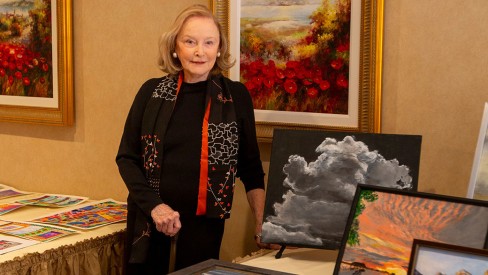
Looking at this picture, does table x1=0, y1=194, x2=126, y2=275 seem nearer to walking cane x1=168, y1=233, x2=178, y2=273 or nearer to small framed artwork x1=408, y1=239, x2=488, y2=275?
walking cane x1=168, y1=233, x2=178, y2=273

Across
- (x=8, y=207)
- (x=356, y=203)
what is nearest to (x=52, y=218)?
(x=8, y=207)

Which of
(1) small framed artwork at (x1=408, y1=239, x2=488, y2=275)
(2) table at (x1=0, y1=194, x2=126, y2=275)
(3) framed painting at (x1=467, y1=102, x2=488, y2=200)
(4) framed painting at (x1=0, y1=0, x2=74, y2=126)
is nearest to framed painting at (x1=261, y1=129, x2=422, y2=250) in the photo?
(3) framed painting at (x1=467, y1=102, x2=488, y2=200)

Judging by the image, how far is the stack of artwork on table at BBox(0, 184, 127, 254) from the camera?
2.59 meters

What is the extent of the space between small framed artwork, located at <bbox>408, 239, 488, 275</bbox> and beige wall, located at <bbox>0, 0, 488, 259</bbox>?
95cm

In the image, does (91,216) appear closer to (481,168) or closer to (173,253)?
(173,253)

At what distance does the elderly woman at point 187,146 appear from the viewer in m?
2.29

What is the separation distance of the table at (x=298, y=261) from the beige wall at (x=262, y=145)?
48 centimetres

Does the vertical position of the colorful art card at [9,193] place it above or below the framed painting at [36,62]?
below

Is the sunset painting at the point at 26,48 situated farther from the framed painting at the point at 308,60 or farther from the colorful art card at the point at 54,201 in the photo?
the framed painting at the point at 308,60

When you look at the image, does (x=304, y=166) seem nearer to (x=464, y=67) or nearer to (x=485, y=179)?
(x=485, y=179)

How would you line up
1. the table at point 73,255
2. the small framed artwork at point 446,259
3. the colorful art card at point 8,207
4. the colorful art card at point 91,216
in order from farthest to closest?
1. the colorful art card at point 8,207
2. the colorful art card at point 91,216
3. the table at point 73,255
4. the small framed artwork at point 446,259

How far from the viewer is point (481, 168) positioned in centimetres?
199

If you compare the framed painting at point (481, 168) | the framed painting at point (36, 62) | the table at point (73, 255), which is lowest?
the table at point (73, 255)

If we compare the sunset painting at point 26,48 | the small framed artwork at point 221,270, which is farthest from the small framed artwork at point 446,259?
the sunset painting at point 26,48
